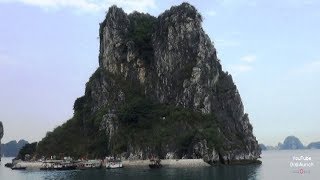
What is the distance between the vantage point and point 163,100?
177 m

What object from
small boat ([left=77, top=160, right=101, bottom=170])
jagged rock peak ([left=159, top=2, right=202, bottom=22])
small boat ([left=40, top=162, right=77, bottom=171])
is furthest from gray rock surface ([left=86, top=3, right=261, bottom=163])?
small boat ([left=40, top=162, right=77, bottom=171])

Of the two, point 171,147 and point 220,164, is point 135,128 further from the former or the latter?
point 220,164

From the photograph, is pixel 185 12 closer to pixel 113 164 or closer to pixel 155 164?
pixel 155 164

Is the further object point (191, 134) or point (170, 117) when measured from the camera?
point (170, 117)

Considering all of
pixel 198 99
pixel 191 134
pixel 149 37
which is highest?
pixel 149 37

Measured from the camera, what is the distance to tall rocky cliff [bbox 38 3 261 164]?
157m

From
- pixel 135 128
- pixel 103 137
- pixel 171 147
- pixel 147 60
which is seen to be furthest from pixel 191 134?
pixel 147 60

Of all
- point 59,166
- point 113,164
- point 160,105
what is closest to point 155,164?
point 113,164

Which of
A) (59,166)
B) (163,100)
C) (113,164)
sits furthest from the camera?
(163,100)

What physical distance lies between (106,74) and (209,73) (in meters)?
39.9

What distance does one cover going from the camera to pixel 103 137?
169375 millimetres

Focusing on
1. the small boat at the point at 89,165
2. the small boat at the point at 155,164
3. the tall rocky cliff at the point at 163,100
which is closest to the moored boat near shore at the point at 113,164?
the small boat at the point at 89,165

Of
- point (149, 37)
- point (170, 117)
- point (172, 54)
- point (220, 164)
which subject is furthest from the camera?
point (149, 37)

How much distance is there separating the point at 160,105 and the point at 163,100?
2.32 m
